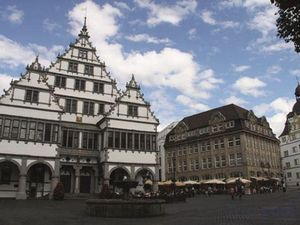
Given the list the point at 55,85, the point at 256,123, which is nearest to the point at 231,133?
the point at 256,123

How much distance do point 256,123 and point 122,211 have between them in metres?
56.7

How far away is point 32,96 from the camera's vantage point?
3697cm

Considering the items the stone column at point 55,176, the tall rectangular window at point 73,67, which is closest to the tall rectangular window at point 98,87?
the tall rectangular window at point 73,67

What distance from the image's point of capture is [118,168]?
3950cm

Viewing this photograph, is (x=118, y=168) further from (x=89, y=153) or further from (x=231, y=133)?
(x=231, y=133)

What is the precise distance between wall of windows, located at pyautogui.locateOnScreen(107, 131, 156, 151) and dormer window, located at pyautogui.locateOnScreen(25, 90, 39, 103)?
8958 millimetres

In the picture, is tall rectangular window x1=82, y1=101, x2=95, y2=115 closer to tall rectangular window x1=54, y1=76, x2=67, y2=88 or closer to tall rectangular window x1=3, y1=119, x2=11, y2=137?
tall rectangular window x1=54, y1=76, x2=67, y2=88

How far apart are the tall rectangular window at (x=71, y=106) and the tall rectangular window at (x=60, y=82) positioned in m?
2.01

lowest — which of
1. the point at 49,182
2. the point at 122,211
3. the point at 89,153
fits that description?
the point at 122,211

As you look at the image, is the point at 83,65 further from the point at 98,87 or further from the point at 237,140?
the point at 237,140

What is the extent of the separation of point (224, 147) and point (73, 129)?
36279 mm

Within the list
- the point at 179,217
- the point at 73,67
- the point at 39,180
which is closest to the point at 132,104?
the point at 73,67

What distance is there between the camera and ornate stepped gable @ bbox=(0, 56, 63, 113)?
35.9 metres

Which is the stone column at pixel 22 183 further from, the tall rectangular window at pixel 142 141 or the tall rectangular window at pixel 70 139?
the tall rectangular window at pixel 142 141
